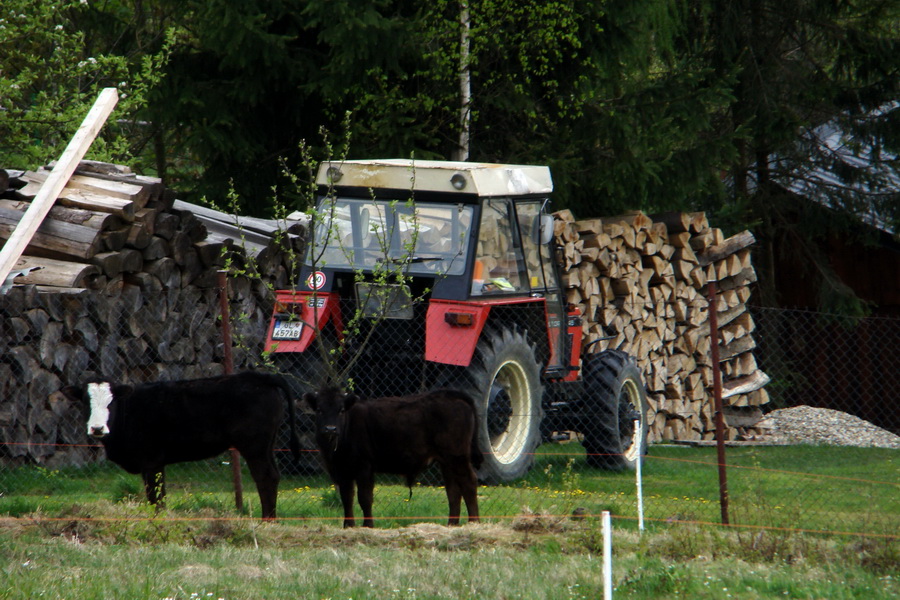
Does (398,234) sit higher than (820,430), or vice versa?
(398,234)

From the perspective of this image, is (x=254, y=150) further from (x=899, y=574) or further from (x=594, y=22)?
(x=899, y=574)

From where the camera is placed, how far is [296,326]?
969 cm

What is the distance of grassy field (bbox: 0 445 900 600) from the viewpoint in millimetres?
5891

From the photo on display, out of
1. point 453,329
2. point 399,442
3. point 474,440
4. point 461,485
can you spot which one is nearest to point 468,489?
point 461,485

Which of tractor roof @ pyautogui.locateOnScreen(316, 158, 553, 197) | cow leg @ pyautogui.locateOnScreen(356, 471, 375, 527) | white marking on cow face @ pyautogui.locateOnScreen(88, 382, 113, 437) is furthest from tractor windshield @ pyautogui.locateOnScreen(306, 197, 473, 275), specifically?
white marking on cow face @ pyautogui.locateOnScreen(88, 382, 113, 437)

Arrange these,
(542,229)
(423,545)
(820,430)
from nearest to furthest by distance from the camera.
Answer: (423,545) → (542,229) → (820,430)

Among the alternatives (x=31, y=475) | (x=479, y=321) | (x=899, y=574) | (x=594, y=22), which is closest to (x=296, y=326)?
(x=479, y=321)

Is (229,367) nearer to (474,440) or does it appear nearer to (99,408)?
(99,408)

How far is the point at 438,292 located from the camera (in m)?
9.70

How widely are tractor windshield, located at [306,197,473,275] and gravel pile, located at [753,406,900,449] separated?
7.39m

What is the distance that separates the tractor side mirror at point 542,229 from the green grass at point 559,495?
81.3 inches

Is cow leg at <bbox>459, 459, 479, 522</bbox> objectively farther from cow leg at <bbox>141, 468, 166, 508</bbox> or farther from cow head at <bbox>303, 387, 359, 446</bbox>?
cow leg at <bbox>141, 468, 166, 508</bbox>

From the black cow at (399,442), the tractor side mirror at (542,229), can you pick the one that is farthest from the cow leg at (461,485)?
the tractor side mirror at (542,229)

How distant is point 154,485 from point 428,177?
3.61 metres
